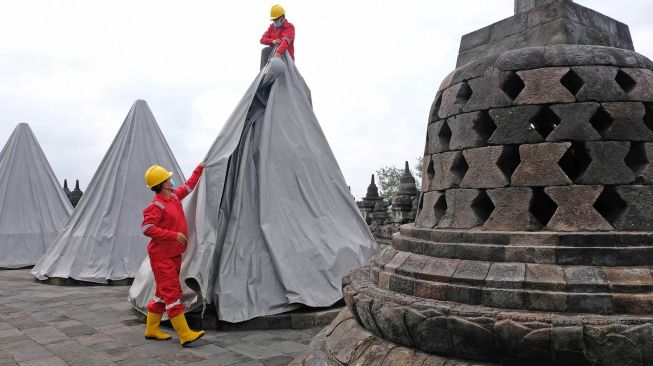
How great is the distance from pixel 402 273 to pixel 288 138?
3.68 m

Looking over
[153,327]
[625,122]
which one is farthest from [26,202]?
[625,122]

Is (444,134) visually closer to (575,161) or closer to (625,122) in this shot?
(575,161)

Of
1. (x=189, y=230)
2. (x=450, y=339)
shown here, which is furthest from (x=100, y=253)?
(x=450, y=339)

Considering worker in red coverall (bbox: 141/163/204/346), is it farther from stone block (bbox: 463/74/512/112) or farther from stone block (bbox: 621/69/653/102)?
stone block (bbox: 621/69/653/102)

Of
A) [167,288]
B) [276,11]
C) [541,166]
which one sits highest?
[276,11]

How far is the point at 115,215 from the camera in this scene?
9547mm

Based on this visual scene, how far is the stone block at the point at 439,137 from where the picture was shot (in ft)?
12.3

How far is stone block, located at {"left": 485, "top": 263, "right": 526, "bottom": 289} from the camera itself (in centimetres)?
284

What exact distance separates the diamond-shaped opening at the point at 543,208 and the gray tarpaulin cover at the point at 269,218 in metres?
3.17

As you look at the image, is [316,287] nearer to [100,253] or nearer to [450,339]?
[450,339]

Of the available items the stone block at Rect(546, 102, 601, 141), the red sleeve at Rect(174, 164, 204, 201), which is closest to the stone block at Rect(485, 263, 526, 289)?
the stone block at Rect(546, 102, 601, 141)

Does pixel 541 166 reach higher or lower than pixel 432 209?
higher

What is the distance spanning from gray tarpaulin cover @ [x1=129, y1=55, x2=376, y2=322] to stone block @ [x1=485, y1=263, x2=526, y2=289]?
10.6 feet

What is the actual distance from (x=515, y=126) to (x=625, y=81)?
78 cm
